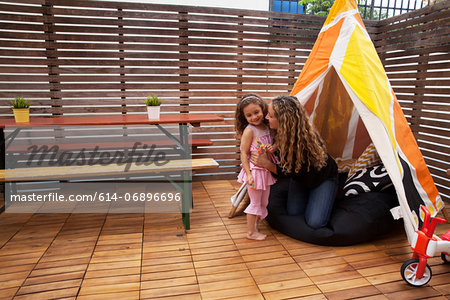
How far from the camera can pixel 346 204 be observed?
2932 mm

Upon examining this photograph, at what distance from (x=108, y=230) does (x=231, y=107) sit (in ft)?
7.59

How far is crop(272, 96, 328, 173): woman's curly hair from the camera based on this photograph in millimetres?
2564

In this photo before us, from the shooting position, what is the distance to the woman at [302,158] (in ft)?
8.45

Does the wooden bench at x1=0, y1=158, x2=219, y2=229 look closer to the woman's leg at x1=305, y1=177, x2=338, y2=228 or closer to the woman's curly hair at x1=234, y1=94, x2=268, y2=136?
the woman's curly hair at x1=234, y1=94, x2=268, y2=136

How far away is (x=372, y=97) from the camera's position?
2.63 metres

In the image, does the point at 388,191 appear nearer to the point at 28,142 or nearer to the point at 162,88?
the point at 162,88

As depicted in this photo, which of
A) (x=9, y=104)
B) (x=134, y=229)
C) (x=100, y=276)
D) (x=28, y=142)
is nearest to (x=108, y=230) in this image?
(x=134, y=229)

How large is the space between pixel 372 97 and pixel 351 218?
3.26 ft

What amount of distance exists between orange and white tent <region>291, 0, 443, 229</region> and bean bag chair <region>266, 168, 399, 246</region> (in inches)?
8.1

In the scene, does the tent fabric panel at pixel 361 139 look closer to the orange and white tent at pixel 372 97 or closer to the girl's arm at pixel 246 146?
the orange and white tent at pixel 372 97

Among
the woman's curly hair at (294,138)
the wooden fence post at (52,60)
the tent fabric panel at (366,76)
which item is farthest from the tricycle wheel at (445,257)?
the wooden fence post at (52,60)

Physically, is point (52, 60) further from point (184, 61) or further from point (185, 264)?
point (185, 264)

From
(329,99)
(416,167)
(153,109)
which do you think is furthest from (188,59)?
(416,167)

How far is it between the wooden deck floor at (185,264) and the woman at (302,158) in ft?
1.16
